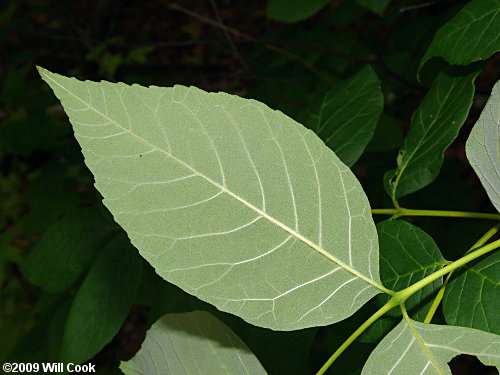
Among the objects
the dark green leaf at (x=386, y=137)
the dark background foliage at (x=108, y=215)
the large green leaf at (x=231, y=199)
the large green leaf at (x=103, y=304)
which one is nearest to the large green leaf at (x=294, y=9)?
the dark background foliage at (x=108, y=215)

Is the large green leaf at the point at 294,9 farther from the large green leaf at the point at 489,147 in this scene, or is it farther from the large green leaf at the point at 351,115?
the large green leaf at the point at 489,147

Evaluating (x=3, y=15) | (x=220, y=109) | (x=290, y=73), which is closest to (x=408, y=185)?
(x=220, y=109)

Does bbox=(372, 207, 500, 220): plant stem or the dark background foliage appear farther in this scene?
the dark background foliage

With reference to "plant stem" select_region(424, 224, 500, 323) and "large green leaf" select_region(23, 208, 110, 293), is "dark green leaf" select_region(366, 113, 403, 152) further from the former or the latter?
"plant stem" select_region(424, 224, 500, 323)

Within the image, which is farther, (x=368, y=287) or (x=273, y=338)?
(x=273, y=338)

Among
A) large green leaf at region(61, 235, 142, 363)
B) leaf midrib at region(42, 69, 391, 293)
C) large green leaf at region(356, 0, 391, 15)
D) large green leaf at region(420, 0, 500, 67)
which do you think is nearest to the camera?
leaf midrib at region(42, 69, 391, 293)

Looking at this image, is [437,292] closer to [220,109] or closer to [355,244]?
[355,244]

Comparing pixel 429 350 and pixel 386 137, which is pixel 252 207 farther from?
pixel 386 137

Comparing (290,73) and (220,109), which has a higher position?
(220,109)

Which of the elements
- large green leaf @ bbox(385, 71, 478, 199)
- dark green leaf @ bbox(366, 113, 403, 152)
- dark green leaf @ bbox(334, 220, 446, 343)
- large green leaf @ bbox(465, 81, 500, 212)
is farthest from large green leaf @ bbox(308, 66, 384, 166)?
dark green leaf @ bbox(366, 113, 403, 152)
